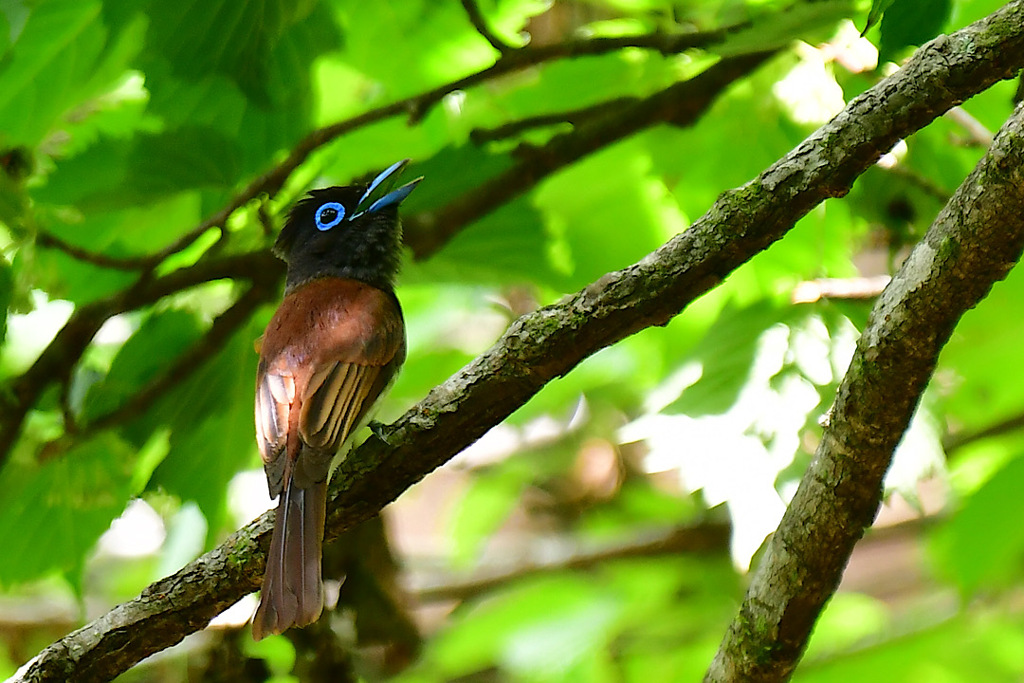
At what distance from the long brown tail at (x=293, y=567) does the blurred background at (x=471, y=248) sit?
542 mm

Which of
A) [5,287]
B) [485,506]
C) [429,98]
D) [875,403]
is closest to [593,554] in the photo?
[485,506]

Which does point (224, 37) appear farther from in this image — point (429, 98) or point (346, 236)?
point (346, 236)

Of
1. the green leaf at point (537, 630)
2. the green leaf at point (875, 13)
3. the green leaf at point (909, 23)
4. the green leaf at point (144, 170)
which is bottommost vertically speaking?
the green leaf at point (537, 630)

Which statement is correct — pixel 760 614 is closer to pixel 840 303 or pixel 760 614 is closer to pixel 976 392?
pixel 840 303

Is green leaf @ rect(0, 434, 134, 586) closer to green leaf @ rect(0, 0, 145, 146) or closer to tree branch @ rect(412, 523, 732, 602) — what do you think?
green leaf @ rect(0, 0, 145, 146)

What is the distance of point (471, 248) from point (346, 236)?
415mm

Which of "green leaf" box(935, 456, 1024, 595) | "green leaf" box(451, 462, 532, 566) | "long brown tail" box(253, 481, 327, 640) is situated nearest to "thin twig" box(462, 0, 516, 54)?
"long brown tail" box(253, 481, 327, 640)

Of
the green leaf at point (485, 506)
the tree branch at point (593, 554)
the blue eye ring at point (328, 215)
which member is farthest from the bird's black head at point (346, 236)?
the green leaf at point (485, 506)

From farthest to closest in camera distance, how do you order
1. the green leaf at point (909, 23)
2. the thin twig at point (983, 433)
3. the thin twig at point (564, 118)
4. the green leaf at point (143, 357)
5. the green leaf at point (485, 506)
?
the green leaf at point (485, 506) → the thin twig at point (983, 433) → the thin twig at point (564, 118) → the green leaf at point (143, 357) → the green leaf at point (909, 23)

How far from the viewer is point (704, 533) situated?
141 inches

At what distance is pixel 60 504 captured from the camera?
7.84 ft

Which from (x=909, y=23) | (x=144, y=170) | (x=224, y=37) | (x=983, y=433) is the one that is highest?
(x=224, y=37)

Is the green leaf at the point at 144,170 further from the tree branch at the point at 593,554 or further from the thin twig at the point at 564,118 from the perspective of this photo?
the tree branch at the point at 593,554

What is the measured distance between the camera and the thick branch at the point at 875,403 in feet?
4.21
